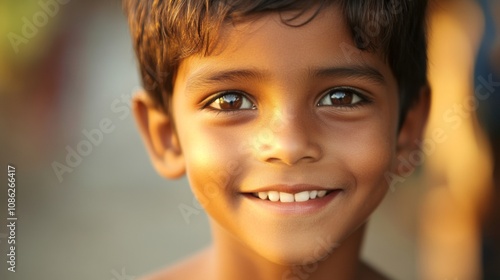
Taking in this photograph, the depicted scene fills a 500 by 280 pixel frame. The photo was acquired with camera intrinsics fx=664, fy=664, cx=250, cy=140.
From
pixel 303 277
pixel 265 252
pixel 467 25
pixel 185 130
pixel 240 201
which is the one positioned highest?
pixel 467 25

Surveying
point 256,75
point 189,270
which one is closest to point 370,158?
point 256,75

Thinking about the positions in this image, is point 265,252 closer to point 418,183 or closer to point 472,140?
point 472,140

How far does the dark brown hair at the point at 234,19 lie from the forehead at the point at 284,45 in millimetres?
15

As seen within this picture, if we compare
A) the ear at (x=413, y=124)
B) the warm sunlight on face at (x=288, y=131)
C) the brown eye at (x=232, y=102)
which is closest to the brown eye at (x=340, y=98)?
the warm sunlight on face at (x=288, y=131)

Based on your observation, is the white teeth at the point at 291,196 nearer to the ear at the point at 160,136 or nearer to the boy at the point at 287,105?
the boy at the point at 287,105

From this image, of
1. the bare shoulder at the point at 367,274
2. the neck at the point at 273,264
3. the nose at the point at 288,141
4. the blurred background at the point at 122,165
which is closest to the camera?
the nose at the point at 288,141

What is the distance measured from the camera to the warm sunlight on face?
3.99 feet

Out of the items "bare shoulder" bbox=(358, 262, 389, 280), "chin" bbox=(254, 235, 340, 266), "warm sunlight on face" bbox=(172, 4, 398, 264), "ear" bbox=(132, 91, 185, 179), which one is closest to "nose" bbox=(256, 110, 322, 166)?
"warm sunlight on face" bbox=(172, 4, 398, 264)

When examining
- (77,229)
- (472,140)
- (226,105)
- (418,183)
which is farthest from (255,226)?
(77,229)

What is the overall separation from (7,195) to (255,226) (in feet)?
4.07

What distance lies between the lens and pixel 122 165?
303 cm

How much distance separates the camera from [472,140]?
1.90 meters

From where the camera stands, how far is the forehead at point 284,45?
3.96 feet

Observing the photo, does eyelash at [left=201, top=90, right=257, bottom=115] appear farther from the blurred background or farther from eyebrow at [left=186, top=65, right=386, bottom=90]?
the blurred background
